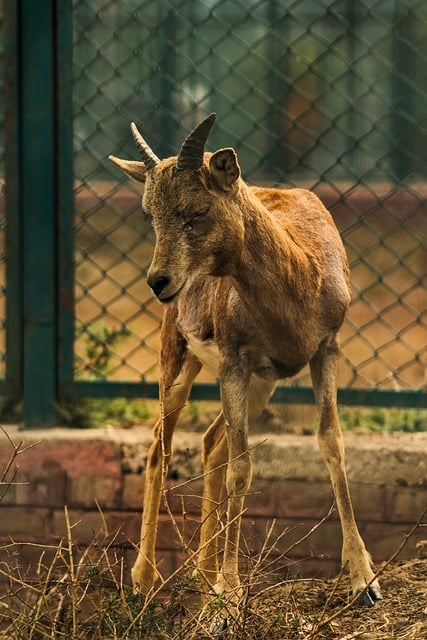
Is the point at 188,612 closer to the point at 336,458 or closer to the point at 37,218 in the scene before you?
the point at 336,458

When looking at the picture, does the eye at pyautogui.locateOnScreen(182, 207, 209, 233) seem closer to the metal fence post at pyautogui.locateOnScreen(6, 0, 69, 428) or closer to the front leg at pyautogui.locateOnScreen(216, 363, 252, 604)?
the front leg at pyautogui.locateOnScreen(216, 363, 252, 604)

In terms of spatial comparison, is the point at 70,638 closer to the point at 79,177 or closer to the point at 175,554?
the point at 175,554

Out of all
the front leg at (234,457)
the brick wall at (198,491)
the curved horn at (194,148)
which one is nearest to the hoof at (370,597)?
the front leg at (234,457)

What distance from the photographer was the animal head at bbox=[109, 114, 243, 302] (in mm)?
3518

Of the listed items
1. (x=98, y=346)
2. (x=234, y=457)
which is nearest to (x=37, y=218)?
(x=98, y=346)

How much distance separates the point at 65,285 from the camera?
17.3ft

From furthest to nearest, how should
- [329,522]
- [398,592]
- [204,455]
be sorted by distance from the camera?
[329,522], [204,455], [398,592]

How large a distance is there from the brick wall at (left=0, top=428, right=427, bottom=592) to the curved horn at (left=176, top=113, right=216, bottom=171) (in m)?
1.76

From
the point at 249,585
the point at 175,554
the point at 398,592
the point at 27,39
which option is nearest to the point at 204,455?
the point at 175,554

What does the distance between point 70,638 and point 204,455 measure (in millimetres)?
1228

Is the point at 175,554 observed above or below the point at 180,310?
below

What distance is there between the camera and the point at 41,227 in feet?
17.2

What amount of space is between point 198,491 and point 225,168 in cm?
182

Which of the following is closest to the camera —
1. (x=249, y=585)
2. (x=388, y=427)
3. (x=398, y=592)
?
(x=249, y=585)
